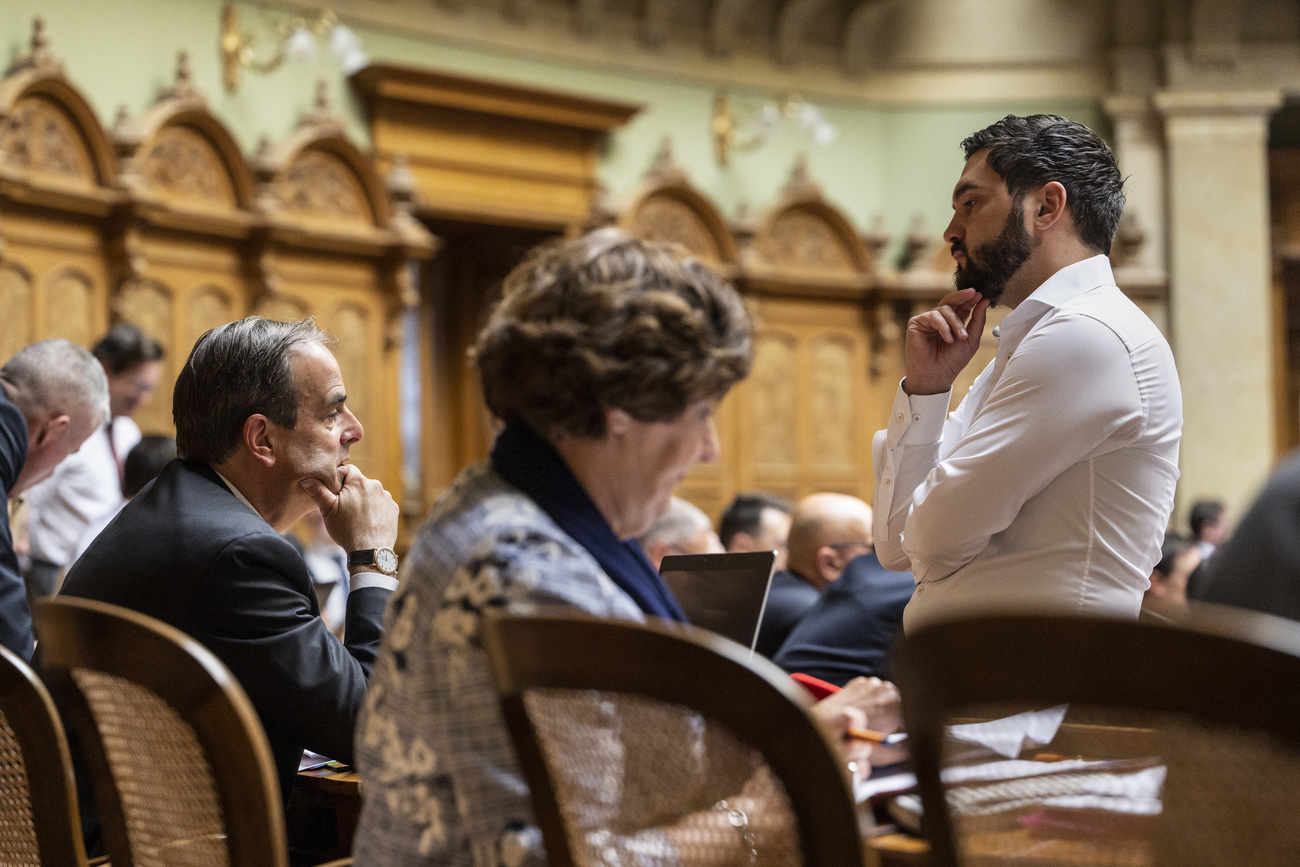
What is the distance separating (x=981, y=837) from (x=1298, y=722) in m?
0.27

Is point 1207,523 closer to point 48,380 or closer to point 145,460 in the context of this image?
point 145,460

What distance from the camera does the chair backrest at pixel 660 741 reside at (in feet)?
3.24

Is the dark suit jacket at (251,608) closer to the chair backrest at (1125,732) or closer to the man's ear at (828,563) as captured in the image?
the chair backrest at (1125,732)

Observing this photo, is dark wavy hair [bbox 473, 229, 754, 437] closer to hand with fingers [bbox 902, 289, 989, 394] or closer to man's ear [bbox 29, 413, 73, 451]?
hand with fingers [bbox 902, 289, 989, 394]

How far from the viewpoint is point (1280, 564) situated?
126 centimetres

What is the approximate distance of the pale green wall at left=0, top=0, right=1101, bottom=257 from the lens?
21.0 ft

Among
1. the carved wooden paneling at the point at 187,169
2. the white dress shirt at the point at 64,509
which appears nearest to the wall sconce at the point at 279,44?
the carved wooden paneling at the point at 187,169

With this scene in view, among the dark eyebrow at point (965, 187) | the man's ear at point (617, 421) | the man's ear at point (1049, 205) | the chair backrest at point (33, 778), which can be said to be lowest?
the chair backrest at point (33, 778)

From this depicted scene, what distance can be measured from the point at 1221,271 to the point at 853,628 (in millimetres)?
7242

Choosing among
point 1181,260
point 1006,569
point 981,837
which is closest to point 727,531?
point 1006,569

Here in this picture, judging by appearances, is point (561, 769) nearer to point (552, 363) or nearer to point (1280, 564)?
point (552, 363)

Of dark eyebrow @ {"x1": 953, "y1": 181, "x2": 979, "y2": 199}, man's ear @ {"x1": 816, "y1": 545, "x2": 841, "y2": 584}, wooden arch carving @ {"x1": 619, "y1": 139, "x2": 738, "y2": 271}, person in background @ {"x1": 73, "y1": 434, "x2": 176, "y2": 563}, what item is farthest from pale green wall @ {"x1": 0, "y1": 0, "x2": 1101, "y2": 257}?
dark eyebrow @ {"x1": 953, "y1": 181, "x2": 979, "y2": 199}

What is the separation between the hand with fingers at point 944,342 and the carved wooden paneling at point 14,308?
4677 millimetres

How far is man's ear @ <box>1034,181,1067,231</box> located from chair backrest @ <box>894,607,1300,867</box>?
1.29 m
